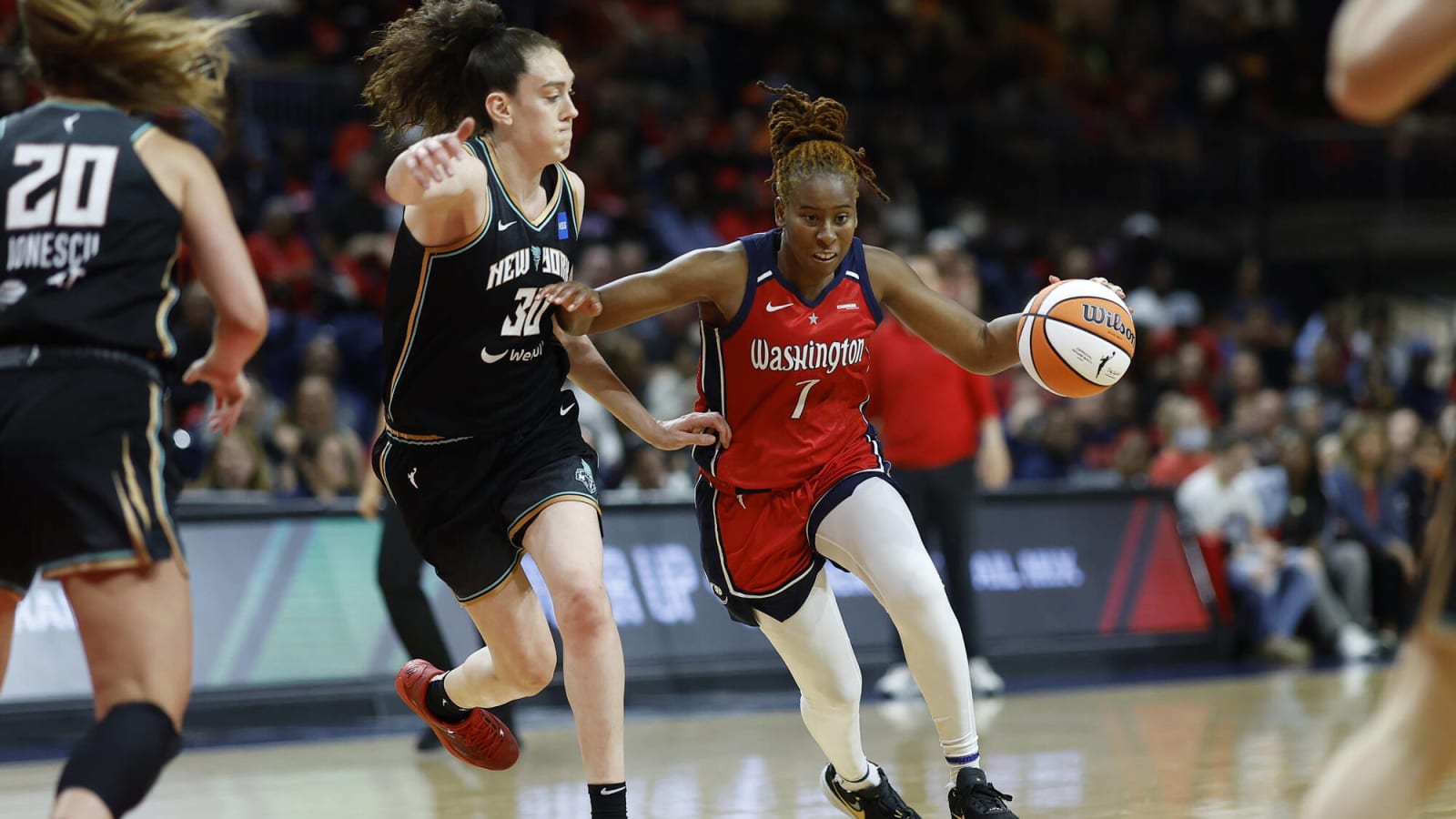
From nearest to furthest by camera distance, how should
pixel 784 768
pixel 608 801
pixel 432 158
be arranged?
pixel 432 158, pixel 608 801, pixel 784 768

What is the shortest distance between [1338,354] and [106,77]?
44.4 ft

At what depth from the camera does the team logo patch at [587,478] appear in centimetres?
442

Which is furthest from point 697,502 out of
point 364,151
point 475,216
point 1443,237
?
point 1443,237

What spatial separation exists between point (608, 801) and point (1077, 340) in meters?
1.79

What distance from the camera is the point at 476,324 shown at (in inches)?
171

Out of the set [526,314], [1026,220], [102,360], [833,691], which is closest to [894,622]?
[833,691]

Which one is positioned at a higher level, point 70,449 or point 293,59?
point 293,59

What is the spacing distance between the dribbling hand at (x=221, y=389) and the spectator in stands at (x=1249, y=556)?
8.19 meters

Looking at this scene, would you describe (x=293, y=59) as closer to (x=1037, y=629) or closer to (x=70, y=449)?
(x=1037, y=629)

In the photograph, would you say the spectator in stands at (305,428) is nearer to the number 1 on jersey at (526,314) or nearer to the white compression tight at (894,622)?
the number 1 on jersey at (526,314)

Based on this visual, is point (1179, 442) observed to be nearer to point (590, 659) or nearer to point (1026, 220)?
point (1026, 220)

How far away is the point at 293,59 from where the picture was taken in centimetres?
1316

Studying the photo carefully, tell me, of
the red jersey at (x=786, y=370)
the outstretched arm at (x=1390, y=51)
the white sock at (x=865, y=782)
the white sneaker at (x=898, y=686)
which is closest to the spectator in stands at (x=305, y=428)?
the white sneaker at (x=898, y=686)

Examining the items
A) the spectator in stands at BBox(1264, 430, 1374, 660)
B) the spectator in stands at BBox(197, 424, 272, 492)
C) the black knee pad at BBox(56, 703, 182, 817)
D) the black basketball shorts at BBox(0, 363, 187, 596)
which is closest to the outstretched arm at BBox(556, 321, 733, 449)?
the black basketball shorts at BBox(0, 363, 187, 596)
